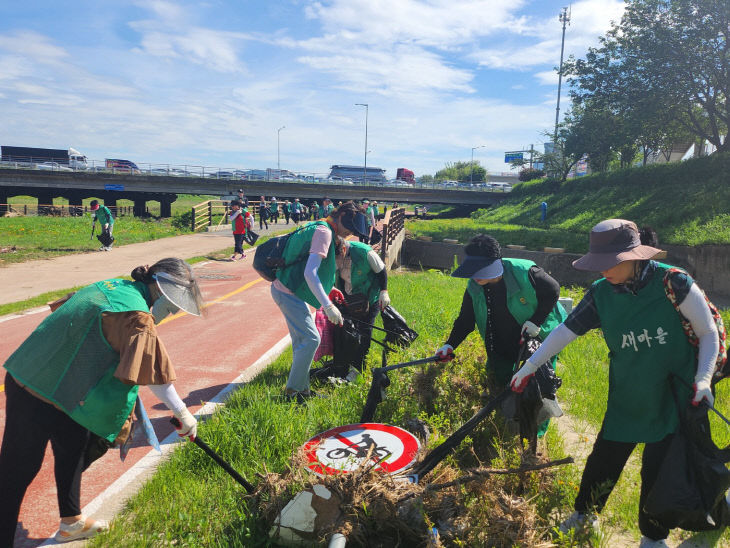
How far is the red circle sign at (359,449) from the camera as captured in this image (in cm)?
310

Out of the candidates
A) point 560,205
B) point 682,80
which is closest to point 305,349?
point 682,80

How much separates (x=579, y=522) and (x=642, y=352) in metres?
1.06

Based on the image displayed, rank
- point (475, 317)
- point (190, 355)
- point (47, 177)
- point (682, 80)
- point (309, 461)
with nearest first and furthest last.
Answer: point (309, 461), point (475, 317), point (190, 355), point (682, 80), point (47, 177)

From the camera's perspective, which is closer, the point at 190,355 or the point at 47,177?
the point at 190,355

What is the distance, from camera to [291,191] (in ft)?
172

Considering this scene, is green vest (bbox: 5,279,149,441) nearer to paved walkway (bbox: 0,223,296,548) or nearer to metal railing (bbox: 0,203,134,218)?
paved walkway (bbox: 0,223,296,548)

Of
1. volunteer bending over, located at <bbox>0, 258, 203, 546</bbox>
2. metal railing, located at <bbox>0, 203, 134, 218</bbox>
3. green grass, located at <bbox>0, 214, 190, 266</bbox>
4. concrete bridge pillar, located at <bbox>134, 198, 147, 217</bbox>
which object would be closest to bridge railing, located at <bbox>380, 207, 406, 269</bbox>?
green grass, located at <bbox>0, 214, 190, 266</bbox>

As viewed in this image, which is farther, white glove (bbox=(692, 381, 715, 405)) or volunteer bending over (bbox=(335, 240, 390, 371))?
volunteer bending over (bbox=(335, 240, 390, 371))

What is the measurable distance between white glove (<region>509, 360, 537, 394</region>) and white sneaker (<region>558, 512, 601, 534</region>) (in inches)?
31.0

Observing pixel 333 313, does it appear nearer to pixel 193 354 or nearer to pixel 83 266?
pixel 193 354

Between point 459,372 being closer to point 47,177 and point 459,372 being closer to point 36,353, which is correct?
point 36,353

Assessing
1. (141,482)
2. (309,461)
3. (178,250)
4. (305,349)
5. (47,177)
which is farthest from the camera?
(47,177)

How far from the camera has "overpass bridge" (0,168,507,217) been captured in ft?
142

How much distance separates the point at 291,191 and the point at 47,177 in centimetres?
2123
